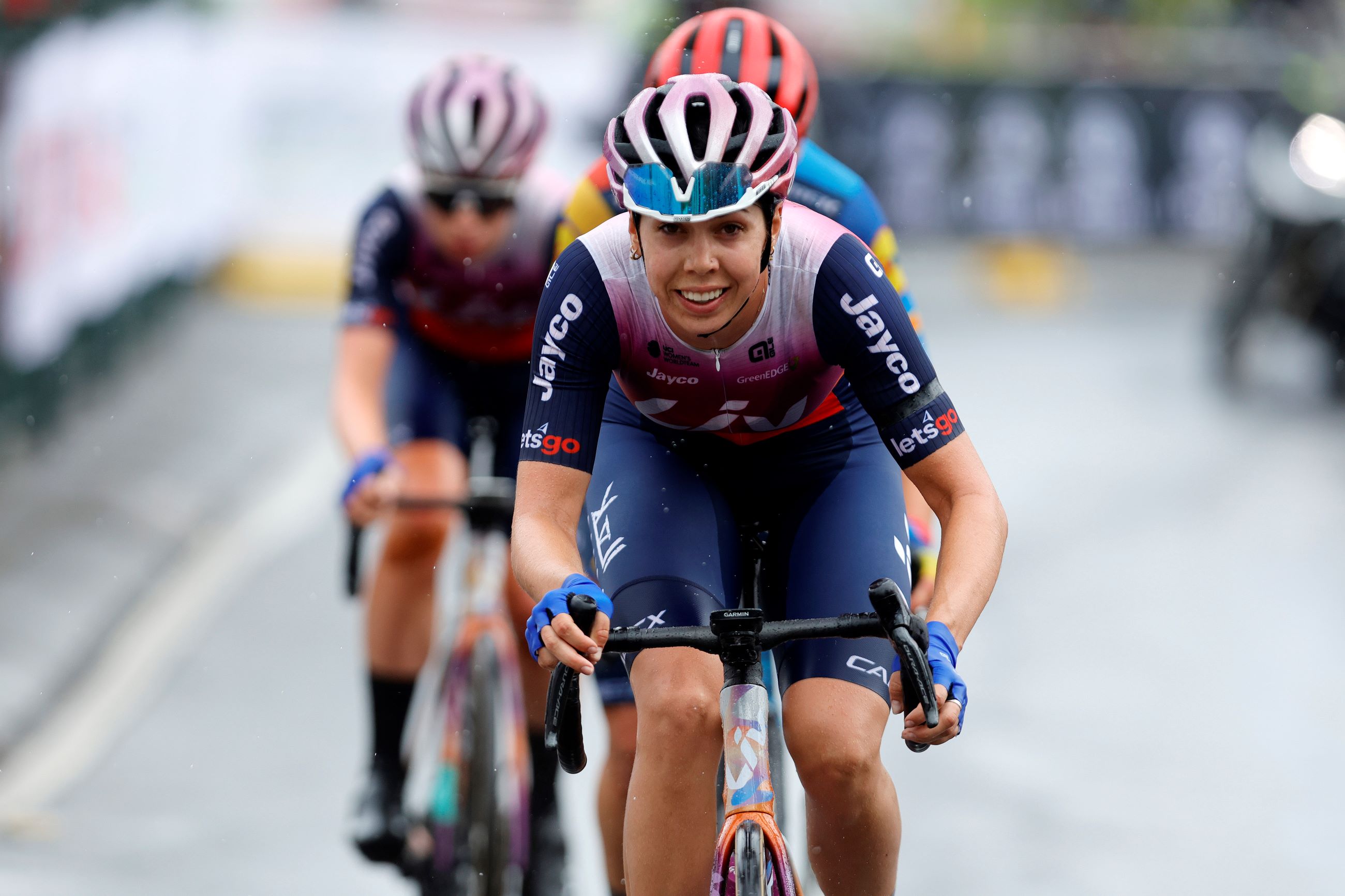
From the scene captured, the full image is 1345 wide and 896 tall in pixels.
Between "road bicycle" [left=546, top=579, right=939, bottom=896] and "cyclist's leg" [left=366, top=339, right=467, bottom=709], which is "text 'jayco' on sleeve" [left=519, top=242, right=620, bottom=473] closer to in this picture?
"road bicycle" [left=546, top=579, right=939, bottom=896]

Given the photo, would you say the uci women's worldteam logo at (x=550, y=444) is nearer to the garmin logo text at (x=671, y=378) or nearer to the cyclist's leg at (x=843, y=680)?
the garmin logo text at (x=671, y=378)

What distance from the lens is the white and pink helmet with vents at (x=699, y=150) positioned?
3.07 m

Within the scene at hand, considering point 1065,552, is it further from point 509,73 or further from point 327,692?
point 509,73

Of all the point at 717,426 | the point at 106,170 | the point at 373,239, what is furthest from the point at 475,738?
the point at 106,170

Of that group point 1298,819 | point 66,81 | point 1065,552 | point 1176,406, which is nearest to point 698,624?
point 1298,819

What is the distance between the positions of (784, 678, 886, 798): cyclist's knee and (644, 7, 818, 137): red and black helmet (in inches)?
67.7

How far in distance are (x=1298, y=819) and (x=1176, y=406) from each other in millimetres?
6238

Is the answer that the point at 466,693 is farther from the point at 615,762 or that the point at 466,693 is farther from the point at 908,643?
the point at 908,643

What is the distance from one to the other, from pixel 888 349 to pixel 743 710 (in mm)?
716

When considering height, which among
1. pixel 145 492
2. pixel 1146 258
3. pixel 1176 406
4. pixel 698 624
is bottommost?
pixel 698 624

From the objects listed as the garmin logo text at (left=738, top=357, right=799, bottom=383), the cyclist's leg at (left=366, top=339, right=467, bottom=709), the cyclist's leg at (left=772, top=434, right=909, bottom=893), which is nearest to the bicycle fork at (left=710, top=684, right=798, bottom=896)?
the cyclist's leg at (left=772, top=434, right=909, bottom=893)

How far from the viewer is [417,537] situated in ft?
17.1

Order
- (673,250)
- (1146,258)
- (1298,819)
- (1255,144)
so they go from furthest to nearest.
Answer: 1. (1146,258)
2. (1255,144)
3. (1298,819)
4. (673,250)

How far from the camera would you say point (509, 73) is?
528cm
